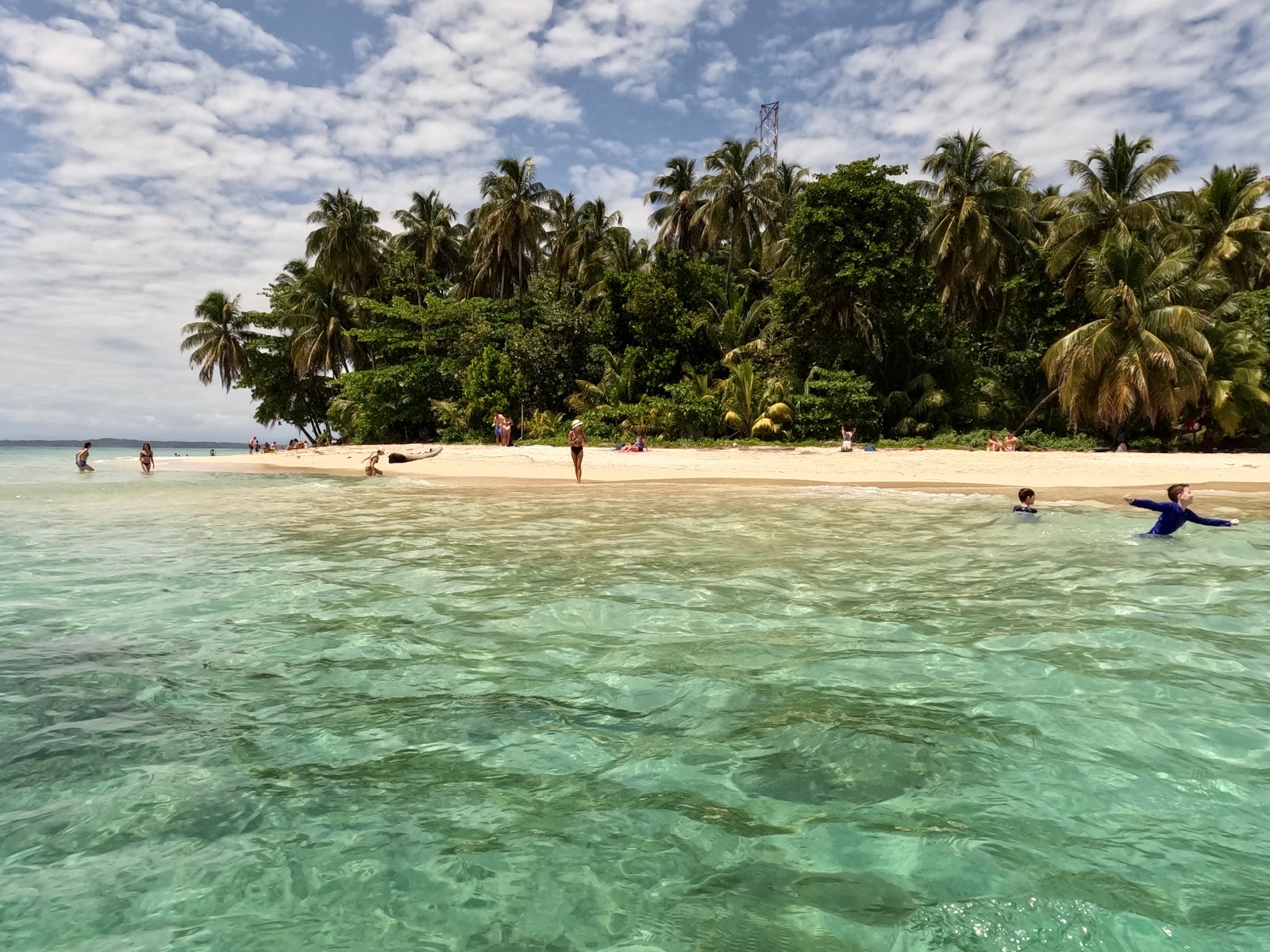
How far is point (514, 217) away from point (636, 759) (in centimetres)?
3915

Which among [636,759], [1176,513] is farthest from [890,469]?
[636,759]

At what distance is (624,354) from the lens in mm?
32469

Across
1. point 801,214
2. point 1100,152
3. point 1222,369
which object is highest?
point 1100,152

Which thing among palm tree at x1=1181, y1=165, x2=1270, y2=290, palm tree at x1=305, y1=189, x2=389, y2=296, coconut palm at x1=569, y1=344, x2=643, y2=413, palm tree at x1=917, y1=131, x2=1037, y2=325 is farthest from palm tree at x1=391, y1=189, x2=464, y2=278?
palm tree at x1=1181, y1=165, x2=1270, y2=290

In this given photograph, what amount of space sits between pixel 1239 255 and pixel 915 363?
13.2 metres

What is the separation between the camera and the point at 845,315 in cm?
2923

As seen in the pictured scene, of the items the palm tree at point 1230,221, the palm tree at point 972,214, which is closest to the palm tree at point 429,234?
the palm tree at point 972,214

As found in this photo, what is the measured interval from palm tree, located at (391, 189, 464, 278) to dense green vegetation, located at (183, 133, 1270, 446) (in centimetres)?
339

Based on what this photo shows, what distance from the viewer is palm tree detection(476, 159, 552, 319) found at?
38656mm

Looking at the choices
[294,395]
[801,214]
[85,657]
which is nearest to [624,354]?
[801,214]

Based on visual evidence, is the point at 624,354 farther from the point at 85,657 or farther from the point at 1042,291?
the point at 85,657

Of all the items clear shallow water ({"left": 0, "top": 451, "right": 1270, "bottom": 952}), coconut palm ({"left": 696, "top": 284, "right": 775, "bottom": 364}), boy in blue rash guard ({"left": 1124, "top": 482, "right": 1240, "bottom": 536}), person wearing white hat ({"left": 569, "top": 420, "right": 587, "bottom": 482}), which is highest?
A: coconut palm ({"left": 696, "top": 284, "right": 775, "bottom": 364})

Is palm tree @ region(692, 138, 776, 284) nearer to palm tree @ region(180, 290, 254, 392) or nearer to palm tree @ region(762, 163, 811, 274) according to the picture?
palm tree @ region(762, 163, 811, 274)

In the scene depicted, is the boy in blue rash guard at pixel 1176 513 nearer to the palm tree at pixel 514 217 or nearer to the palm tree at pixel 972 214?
the palm tree at pixel 972 214
